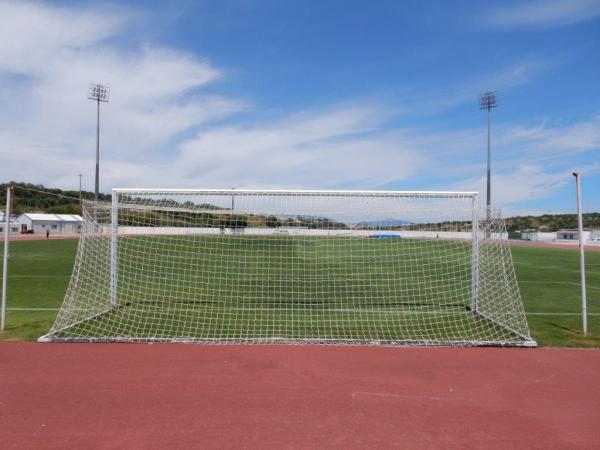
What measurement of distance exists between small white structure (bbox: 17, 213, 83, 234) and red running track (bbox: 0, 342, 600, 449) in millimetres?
61689

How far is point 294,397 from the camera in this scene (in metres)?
4.55

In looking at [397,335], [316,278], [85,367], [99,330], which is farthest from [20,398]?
[316,278]

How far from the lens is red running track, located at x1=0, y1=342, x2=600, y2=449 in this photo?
374 centimetres

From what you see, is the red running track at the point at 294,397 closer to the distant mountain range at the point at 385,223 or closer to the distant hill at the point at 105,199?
the distant mountain range at the point at 385,223

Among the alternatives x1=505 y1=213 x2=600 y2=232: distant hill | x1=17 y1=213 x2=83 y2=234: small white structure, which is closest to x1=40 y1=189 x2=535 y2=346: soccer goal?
x1=17 y1=213 x2=83 y2=234: small white structure

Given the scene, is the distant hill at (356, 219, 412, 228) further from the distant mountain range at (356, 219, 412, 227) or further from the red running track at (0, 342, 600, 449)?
the red running track at (0, 342, 600, 449)

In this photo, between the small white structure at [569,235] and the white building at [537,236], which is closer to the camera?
the small white structure at [569,235]

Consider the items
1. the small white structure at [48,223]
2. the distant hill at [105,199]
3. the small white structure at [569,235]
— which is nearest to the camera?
the small white structure at [569,235]

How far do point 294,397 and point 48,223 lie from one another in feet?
225

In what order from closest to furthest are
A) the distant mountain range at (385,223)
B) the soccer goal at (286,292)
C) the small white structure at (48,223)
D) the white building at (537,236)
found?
the soccer goal at (286,292), the distant mountain range at (385,223), the white building at (537,236), the small white structure at (48,223)

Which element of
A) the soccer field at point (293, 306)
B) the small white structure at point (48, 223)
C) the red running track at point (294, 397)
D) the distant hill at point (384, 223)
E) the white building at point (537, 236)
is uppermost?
the small white structure at point (48, 223)

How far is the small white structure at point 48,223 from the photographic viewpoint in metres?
62.3

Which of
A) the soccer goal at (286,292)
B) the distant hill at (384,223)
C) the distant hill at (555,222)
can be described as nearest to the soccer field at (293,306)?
the soccer goal at (286,292)

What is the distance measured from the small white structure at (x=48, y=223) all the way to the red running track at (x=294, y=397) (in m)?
61.7
